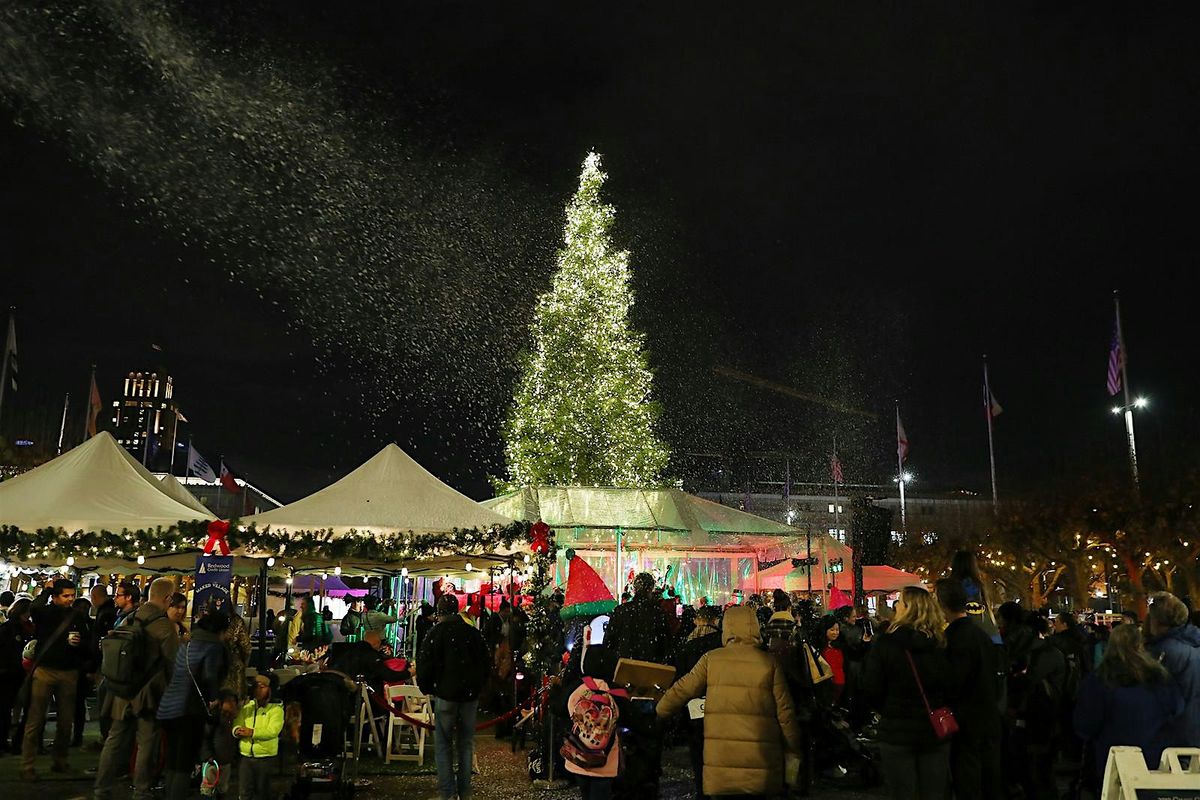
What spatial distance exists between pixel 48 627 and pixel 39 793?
2205mm

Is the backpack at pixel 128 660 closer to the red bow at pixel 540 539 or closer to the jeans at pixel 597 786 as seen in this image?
the jeans at pixel 597 786

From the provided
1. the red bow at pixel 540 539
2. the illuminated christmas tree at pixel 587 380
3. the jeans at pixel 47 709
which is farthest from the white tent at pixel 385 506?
the illuminated christmas tree at pixel 587 380

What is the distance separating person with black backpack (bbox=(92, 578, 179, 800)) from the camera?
790 centimetres

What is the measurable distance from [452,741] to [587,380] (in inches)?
1195

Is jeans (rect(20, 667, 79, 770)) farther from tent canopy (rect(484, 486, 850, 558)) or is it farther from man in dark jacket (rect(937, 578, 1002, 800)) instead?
tent canopy (rect(484, 486, 850, 558))

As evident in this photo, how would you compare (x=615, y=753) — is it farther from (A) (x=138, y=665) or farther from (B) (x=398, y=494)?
(B) (x=398, y=494)

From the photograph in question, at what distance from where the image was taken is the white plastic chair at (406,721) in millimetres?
11312

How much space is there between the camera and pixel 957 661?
18.5 feet

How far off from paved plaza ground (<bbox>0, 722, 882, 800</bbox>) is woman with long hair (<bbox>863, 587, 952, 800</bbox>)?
4.12 m

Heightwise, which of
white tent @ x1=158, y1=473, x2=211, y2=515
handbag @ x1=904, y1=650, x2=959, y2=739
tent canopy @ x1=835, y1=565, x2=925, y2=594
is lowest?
handbag @ x1=904, y1=650, x2=959, y2=739

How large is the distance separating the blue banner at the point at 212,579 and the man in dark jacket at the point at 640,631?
6.36 metres

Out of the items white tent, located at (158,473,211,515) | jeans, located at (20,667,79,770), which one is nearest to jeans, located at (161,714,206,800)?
jeans, located at (20,667,79,770)

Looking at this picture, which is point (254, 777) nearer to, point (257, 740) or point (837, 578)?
point (257, 740)

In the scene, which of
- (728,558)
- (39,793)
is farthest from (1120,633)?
(728,558)
